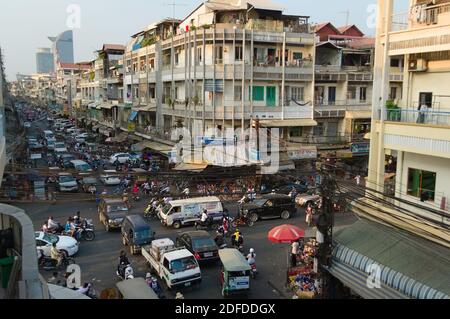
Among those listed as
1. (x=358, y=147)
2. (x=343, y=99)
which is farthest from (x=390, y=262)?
(x=343, y=99)

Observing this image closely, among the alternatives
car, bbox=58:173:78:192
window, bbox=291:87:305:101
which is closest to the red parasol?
window, bbox=291:87:305:101

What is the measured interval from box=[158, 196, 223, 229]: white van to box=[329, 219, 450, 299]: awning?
33.8 ft

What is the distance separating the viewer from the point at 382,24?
14703 millimetres

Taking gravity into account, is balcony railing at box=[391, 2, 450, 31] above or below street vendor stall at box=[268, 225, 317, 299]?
above

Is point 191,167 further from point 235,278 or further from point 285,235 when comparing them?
point 235,278

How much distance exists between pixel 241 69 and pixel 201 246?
1569cm

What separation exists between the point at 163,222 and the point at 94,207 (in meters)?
6.59

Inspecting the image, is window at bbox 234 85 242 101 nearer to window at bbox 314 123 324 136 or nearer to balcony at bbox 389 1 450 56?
window at bbox 314 123 324 136

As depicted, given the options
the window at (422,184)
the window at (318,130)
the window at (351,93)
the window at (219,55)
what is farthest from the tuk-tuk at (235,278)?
the window at (351,93)

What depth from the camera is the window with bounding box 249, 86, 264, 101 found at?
99.2ft

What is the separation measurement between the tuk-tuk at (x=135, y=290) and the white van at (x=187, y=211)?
31.5 ft
